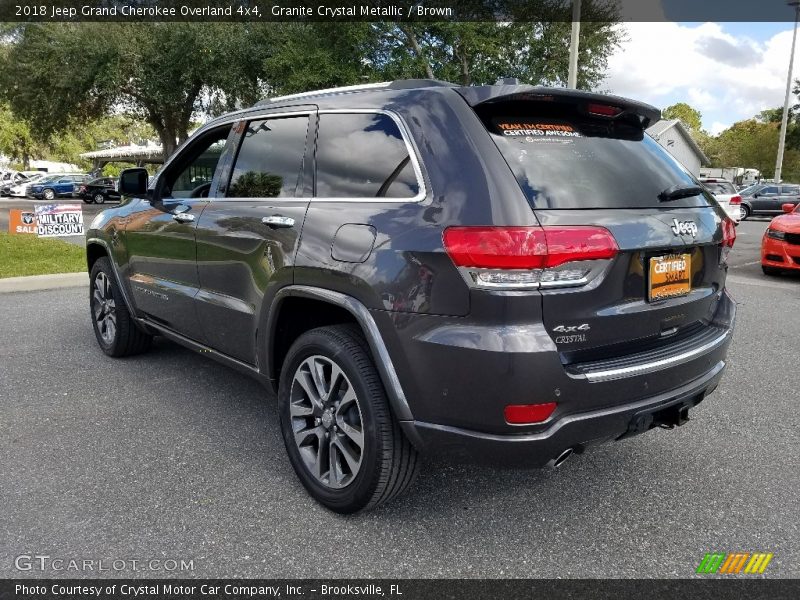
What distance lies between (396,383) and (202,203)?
1946 mm

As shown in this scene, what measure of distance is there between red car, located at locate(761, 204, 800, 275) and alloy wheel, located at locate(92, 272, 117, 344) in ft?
30.3

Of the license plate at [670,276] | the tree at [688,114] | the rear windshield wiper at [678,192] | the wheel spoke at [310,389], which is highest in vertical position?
the tree at [688,114]

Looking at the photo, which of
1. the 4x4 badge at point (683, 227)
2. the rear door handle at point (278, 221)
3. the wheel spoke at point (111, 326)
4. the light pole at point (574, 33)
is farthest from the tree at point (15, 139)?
the 4x4 badge at point (683, 227)

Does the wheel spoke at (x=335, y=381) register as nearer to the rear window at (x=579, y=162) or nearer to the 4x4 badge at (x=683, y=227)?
the rear window at (x=579, y=162)

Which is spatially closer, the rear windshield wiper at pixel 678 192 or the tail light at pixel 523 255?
the tail light at pixel 523 255

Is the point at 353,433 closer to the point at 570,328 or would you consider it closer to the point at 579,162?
the point at 570,328

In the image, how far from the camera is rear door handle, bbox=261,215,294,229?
297 cm

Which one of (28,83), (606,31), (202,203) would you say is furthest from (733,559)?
(28,83)

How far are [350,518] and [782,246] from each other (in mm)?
9186

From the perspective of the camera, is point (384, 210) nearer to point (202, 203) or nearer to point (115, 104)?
point (202, 203)

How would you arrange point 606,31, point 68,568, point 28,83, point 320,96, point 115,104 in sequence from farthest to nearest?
point 115,104 < point 28,83 < point 606,31 < point 320,96 < point 68,568

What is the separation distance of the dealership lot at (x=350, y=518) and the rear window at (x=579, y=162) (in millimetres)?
1389

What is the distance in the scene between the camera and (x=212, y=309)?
363 centimetres

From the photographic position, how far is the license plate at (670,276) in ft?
8.27
